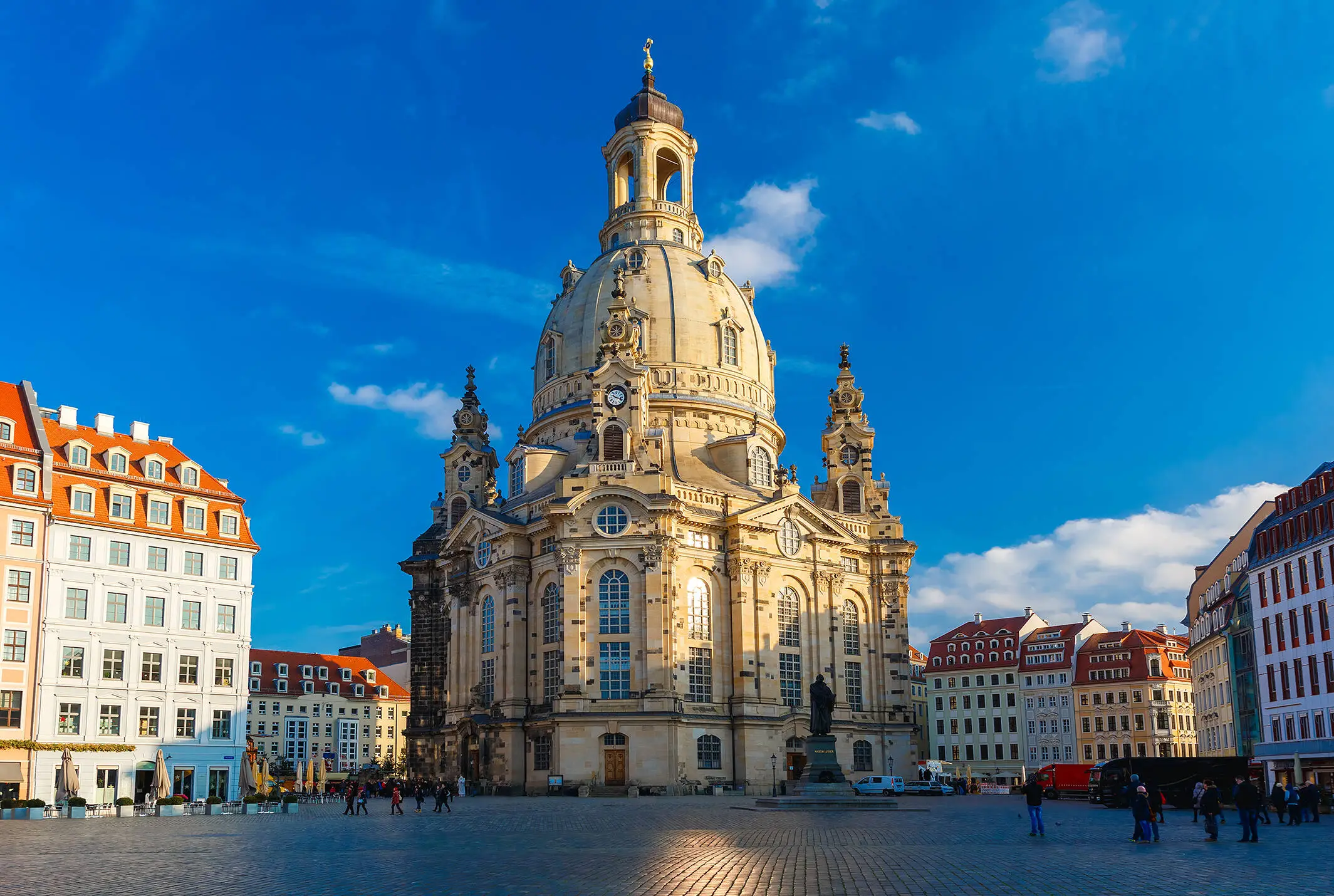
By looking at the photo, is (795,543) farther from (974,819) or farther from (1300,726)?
(974,819)

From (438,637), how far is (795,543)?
31967mm

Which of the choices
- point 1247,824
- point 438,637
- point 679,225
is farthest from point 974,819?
point 679,225

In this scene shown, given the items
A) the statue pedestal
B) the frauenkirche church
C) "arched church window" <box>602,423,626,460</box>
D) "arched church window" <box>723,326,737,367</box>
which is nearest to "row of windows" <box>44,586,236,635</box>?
the frauenkirche church

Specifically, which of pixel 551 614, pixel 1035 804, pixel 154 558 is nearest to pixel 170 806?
pixel 154 558

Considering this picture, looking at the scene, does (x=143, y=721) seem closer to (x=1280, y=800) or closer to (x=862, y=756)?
(x=862, y=756)

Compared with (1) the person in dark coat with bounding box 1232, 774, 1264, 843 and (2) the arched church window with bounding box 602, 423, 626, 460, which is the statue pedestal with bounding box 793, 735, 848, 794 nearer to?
(1) the person in dark coat with bounding box 1232, 774, 1264, 843

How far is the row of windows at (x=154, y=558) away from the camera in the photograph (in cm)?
6419

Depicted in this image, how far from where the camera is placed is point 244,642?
2753 inches

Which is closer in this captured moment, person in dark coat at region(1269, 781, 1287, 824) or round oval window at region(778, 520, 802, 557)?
person in dark coat at region(1269, 781, 1287, 824)

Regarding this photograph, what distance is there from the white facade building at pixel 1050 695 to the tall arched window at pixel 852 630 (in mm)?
43273

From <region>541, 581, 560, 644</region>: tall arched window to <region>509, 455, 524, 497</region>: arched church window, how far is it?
11.1 meters

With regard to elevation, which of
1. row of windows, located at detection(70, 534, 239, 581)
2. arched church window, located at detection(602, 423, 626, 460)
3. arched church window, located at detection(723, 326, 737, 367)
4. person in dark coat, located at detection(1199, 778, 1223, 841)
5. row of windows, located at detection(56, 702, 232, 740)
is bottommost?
person in dark coat, located at detection(1199, 778, 1223, 841)

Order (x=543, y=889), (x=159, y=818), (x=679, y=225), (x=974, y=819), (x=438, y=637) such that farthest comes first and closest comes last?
(x=679, y=225)
(x=438, y=637)
(x=159, y=818)
(x=974, y=819)
(x=543, y=889)

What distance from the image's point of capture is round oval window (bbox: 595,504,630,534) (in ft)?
275
